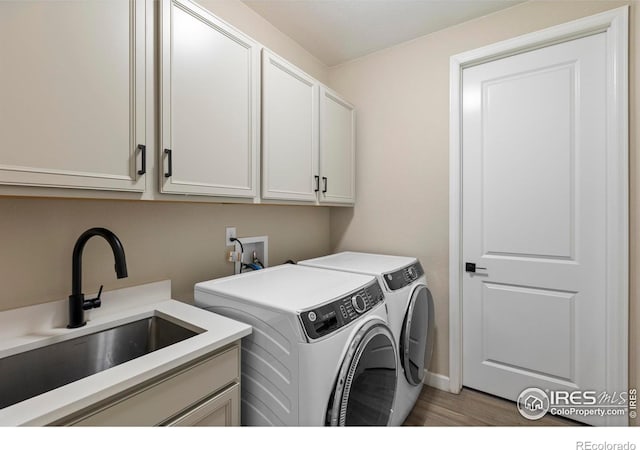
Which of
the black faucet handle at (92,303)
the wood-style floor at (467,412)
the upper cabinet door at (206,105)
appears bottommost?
the wood-style floor at (467,412)

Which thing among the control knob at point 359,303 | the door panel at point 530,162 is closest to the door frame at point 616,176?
the door panel at point 530,162

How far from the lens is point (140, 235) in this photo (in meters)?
1.38

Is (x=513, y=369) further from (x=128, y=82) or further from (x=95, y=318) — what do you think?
(x=128, y=82)

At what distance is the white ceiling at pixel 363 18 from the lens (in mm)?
1812

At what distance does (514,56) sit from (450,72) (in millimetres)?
373

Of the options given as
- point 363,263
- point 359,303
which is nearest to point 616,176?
point 363,263

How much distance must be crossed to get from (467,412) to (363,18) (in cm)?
261

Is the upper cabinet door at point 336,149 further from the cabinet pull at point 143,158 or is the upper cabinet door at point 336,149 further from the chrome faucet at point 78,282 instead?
the chrome faucet at point 78,282

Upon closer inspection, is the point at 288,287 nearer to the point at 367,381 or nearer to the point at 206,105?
the point at 367,381

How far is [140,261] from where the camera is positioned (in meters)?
1.38

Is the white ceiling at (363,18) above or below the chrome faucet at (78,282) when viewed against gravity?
above

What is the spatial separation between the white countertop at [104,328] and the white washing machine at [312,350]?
110 millimetres

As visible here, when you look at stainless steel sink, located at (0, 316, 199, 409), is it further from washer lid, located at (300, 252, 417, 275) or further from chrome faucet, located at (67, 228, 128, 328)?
washer lid, located at (300, 252, 417, 275)

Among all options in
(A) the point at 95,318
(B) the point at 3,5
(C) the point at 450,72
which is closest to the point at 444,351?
(C) the point at 450,72
